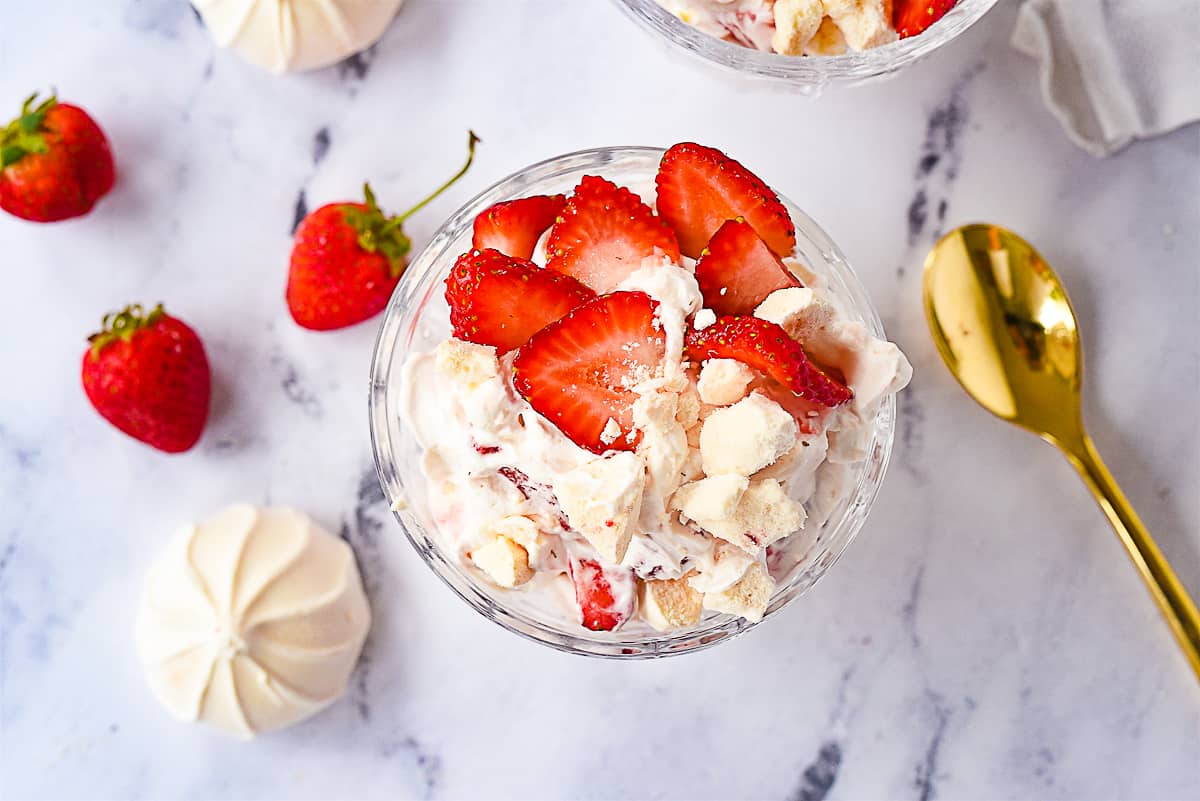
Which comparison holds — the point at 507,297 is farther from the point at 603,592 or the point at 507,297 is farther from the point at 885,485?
the point at 885,485

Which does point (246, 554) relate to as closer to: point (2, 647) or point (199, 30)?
point (2, 647)

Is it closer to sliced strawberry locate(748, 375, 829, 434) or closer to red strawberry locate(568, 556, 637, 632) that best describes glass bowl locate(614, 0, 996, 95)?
sliced strawberry locate(748, 375, 829, 434)

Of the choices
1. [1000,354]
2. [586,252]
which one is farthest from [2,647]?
[1000,354]

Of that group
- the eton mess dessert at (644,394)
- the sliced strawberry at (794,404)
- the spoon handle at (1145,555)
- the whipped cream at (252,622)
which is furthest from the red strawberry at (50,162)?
the spoon handle at (1145,555)

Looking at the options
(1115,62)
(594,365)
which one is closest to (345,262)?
(594,365)

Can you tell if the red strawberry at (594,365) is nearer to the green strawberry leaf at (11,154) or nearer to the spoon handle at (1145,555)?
the spoon handle at (1145,555)
